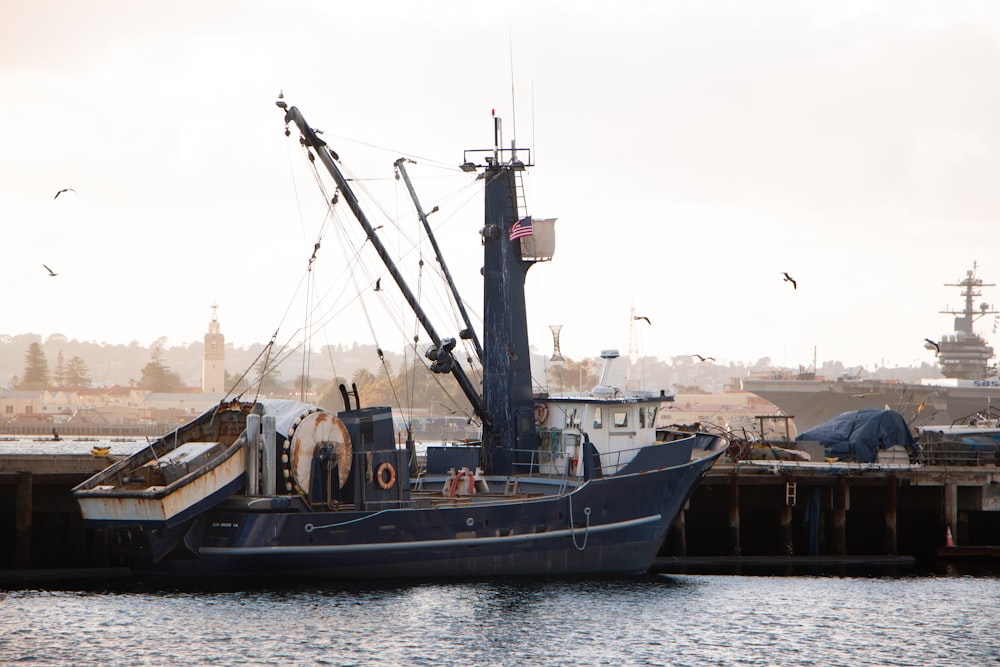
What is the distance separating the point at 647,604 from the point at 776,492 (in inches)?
416

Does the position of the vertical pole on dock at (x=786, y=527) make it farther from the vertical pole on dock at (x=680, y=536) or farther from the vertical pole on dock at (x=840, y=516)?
the vertical pole on dock at (x=680, y=536)

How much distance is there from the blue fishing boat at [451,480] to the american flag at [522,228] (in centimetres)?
Answer: 4

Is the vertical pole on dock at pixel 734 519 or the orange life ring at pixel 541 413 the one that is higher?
the orange life ring at pixel 541 413

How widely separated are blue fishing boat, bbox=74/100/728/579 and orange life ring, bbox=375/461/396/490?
38 millimetres

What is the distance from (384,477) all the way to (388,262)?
5.70 meters

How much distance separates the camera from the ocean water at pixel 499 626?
21969 millimetres

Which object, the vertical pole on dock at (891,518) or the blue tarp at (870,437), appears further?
the blue tarp at (870,437)

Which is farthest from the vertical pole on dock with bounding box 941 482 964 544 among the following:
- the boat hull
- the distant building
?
the distant building

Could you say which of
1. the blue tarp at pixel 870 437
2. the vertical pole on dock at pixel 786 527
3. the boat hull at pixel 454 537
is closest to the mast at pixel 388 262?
the boat hull at pixel 454 537

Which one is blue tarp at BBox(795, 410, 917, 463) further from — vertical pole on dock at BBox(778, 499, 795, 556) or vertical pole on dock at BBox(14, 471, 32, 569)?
vertical pole on dock at BBox(14, 471, 32, 569)

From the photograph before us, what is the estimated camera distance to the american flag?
30.6 metres

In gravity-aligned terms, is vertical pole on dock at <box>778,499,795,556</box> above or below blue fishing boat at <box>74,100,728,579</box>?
below

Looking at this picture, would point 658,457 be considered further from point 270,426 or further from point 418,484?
point 270,426

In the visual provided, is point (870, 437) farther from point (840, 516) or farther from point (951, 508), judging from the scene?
point (840, 516)
